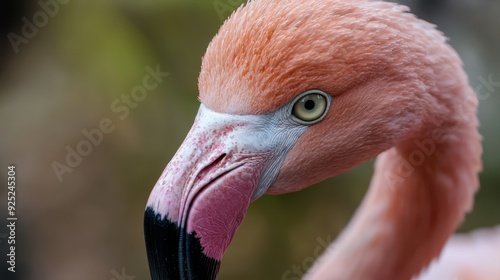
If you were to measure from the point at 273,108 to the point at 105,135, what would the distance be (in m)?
1.53

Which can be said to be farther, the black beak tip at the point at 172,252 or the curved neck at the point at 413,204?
the curved neck at the point at 413,204

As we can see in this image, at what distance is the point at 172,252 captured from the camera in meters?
1.02

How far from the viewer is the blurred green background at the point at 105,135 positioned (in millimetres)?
2340

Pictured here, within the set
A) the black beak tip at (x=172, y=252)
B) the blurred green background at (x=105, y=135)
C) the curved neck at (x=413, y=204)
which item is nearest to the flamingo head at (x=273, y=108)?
the black beak tip at (x=172, y=252)

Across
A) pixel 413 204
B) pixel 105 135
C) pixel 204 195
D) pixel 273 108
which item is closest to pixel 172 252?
pixel 204 195

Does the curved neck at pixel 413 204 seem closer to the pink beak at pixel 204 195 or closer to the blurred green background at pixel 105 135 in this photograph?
the pink beak at pixel 204 195

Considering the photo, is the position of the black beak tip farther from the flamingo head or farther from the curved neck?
the curved neck

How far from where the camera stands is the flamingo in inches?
40.0

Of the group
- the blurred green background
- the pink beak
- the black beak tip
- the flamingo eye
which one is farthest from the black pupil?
the blurred green background

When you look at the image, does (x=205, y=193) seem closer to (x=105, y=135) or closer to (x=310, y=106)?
(x=310, y=106)

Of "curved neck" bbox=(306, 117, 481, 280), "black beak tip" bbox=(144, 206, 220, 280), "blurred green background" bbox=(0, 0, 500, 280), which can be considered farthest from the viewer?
"blurred green background" bbox=(0, 0, 500, 280)

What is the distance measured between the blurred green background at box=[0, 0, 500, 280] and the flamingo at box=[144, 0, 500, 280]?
1.27 metres

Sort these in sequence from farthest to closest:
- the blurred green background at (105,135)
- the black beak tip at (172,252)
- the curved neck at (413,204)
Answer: the blurred green background at (105,135) → the curved neck at (413,204) → the black beak tip at (172,252)

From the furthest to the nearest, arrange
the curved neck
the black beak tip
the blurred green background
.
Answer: the blurred green background, the curved neck, the black beak tip
